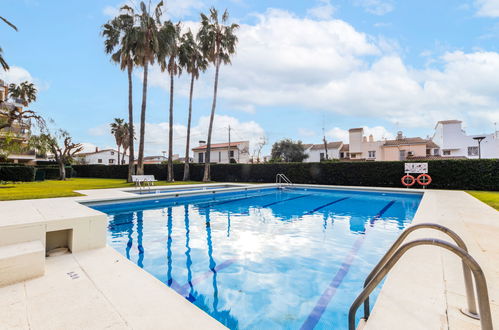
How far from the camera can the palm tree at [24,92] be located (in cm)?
3556

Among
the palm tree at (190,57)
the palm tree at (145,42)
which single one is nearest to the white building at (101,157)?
the palm tree at (190,57)

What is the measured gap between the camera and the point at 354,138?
40188 millimetres

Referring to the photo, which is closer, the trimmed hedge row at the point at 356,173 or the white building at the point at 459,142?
the trimmed hedge row at the point at 356,173

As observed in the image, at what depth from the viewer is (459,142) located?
120ft

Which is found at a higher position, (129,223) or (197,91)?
(197,91)

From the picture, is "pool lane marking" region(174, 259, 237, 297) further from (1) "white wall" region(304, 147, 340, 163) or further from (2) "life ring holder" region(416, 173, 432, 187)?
(1) "white wall" region(304, 147, 340, 163)

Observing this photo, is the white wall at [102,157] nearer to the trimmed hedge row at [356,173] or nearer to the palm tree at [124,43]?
the trimmed hedge row at [356,173]

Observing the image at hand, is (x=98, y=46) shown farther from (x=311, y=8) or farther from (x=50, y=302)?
(x=50, y=302)

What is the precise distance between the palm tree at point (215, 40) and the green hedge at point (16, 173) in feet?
49.1

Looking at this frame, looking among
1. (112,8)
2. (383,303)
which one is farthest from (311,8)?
(112,8)

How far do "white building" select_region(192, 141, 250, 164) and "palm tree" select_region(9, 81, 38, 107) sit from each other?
24.5 metres

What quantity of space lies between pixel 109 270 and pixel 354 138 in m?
41.8

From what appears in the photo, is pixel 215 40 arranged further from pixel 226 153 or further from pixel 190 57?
pixel 226 153

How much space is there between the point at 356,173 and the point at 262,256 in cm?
1593
